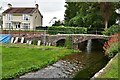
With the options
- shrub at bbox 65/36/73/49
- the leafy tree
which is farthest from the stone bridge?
the leafy tree

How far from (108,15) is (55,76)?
27.7m

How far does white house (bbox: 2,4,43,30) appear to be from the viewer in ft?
216

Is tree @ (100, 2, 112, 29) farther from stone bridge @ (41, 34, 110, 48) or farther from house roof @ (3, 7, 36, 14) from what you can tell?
house roof @ (3, 7, 36, 14)

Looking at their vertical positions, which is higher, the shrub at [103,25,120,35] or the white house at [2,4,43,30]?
the white house at [2,4,43,30]

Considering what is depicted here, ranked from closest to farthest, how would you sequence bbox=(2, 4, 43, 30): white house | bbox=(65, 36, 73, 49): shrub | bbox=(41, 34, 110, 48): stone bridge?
bbox=(65, 36, 73, 49): shrub, bbox=(41, 34, 110, 48): stone bridge, bbox=(2, 4, 43, 30): white house

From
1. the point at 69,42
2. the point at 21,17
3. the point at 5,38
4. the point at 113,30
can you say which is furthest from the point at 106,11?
the point at 21,17

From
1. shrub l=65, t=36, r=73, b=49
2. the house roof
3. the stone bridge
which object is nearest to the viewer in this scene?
shrub l=65, t=36, r=73, b=49

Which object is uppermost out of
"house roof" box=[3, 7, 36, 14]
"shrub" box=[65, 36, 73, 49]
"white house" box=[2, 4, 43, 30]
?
"house roof" box=[3, 7, 36, 14]

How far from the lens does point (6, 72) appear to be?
18.2 meters

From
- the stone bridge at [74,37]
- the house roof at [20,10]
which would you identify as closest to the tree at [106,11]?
the stone bridge at [74,37]

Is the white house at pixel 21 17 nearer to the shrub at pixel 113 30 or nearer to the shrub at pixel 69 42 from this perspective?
the shrub at pixel 69 42

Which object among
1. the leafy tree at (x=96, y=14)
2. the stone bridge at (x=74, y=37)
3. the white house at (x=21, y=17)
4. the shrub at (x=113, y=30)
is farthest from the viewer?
the white house at (x=21, y=17)

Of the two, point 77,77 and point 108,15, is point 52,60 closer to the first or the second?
point 77,77

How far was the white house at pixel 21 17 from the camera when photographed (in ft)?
216
